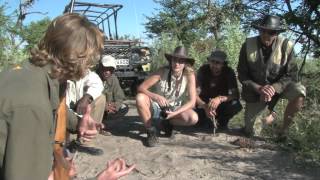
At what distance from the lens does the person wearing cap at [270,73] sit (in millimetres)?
6664

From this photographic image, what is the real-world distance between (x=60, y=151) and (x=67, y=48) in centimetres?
77

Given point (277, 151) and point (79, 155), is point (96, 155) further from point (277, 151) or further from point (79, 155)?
point (277, 151)

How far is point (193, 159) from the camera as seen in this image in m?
5.96

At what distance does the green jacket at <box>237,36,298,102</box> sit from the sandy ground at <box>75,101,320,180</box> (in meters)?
0.72

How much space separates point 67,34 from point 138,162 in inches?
150

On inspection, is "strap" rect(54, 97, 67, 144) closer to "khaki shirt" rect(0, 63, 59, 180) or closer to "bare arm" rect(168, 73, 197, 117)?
"khaki shirt" rect(0, 63, 59, 180)

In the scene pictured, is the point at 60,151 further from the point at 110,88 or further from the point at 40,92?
the point at 110,88

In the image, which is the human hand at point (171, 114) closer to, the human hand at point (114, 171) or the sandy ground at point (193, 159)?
the sandy ground at point (193, 159)

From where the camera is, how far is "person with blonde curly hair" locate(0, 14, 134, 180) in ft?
6.62

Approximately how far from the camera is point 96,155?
249 inches

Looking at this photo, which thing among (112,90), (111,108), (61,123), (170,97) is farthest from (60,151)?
(112,90)

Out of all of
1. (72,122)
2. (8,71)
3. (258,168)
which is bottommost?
(258,168)

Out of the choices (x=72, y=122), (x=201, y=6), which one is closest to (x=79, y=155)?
(x=72, y=122)

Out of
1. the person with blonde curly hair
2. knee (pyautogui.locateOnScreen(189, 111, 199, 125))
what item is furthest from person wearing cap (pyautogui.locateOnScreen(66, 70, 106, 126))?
the person with blonde curly hair
